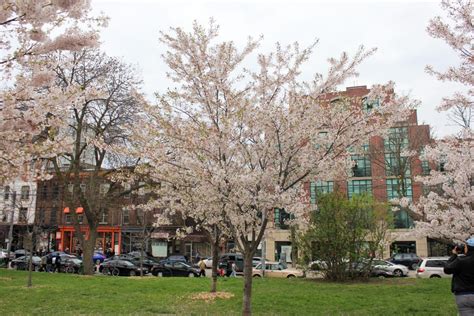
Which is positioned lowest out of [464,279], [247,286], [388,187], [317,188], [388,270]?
[388,270]

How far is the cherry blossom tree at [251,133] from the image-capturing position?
771 cm

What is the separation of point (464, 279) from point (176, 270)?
25027 millimetres

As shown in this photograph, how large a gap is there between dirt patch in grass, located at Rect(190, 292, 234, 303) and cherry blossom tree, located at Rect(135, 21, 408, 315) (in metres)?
4.20

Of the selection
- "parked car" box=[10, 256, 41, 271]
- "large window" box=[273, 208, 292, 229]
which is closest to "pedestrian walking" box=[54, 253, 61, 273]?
"parked car" box=[10, 256, 41, 271]

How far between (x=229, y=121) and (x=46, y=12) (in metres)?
3.36

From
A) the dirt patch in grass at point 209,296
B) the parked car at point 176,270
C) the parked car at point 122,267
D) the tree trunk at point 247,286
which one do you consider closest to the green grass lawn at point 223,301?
the dirt patch in grass at point 209,296

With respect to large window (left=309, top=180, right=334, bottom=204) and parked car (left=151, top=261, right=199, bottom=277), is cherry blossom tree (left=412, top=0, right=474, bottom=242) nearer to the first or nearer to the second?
large window (left=309, top=180, right=334, bottom=204)

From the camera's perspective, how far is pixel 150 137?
8.70 metres

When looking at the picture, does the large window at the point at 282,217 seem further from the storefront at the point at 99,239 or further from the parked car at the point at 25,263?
the storefront at the point at 99,239

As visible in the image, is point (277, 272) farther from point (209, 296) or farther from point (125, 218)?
point (125, 218)

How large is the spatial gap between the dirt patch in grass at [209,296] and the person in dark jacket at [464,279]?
7003mm

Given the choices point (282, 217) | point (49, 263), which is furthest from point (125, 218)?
point (282, 217)

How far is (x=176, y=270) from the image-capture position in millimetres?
29344

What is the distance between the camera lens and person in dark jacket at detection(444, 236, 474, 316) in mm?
6086
